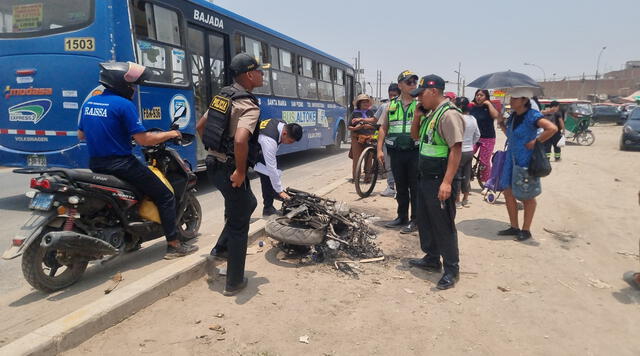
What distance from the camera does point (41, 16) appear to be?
19.2ft

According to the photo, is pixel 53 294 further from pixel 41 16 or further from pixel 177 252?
pixel 41 16

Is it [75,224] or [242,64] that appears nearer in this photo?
[242,64]

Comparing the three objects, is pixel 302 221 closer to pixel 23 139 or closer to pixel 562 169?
pixel 23 139

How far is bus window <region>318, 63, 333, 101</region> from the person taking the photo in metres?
12.8

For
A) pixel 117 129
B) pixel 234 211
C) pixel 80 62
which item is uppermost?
pixel 80 62

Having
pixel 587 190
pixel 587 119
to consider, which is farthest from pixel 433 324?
pixel 587 119

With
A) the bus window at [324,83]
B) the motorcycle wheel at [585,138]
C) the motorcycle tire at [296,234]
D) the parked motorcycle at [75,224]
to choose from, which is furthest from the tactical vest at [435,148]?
the motorcycle wheel at [585,138]

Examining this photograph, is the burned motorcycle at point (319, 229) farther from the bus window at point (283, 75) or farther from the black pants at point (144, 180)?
the bus window at point (283, 75)

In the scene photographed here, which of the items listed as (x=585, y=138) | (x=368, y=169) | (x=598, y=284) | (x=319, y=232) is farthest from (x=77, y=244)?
(x=585, y=138)

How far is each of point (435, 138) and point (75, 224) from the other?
316cm

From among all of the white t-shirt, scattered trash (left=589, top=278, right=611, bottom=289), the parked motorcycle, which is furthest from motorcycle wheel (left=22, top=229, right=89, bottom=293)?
the white t-shirt

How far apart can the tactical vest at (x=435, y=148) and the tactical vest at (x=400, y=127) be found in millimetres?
1194

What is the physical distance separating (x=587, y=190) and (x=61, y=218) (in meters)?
9.15

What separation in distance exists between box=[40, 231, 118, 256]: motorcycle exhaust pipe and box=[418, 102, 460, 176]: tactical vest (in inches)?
112
